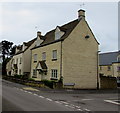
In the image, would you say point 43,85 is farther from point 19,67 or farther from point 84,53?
point 19,67

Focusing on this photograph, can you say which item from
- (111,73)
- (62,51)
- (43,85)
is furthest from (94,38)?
(111,73)

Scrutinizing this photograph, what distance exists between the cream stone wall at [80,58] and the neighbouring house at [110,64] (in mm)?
17634

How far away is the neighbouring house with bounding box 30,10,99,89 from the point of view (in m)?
26.3

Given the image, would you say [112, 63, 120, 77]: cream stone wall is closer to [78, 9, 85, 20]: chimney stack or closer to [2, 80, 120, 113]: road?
[78, 9, 85, 20]: chimney stack

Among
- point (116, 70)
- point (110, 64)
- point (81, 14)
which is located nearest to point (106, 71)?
point (110, 64)

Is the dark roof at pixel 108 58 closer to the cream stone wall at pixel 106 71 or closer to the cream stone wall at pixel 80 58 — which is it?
the cream stone wall at pixel 106 71

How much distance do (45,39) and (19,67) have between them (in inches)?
497

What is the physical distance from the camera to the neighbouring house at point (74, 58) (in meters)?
26.3

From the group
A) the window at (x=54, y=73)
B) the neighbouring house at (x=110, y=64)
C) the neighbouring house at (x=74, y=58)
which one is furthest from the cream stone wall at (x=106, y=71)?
the window at (x=54, y=73)

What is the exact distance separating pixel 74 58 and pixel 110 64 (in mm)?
22600

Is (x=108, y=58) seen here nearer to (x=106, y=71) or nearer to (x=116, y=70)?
(x=106, y=71)

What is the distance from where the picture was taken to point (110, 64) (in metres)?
46.9

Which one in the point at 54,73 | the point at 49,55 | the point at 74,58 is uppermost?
the point at 49,55

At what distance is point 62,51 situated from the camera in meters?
26.2
